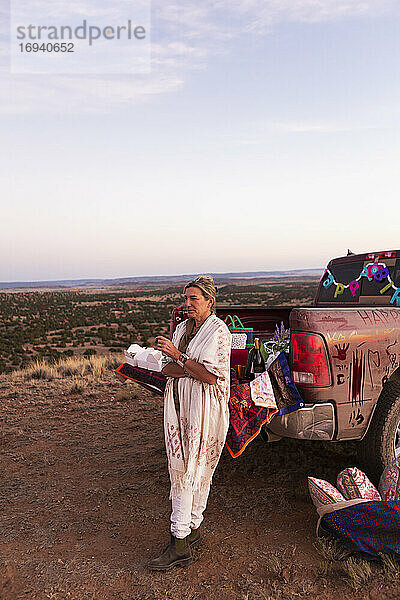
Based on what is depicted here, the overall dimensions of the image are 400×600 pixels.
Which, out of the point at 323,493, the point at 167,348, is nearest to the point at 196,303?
the point at 167,348

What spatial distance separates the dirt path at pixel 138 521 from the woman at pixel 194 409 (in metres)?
0.33

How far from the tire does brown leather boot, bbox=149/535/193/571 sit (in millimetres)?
1630

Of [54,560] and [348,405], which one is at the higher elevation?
[348,405]

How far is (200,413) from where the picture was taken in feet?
10.8

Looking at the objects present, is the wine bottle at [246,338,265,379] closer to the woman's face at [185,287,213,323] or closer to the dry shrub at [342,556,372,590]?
the woman's face at [185,287,213,323]

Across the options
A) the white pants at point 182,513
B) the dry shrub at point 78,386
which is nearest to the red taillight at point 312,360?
the white pants at point 182,513

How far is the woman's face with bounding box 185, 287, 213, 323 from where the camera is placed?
3.35 m

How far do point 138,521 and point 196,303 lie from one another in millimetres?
2031

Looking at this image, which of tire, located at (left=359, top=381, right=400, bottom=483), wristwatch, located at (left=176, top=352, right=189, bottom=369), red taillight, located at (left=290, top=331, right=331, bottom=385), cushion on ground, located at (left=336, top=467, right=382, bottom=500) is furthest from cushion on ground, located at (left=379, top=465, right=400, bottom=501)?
wristwatch, located at (left=176, top=352, right=189, bottom=369)

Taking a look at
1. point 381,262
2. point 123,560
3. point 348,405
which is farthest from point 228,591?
point 381,262

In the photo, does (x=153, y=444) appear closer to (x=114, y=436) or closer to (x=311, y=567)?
(x=114, y=436)

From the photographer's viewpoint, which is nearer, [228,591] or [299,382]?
[228,591]

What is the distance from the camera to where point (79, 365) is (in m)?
12.4

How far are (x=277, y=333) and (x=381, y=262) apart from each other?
5.07 ft
